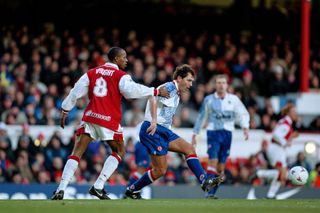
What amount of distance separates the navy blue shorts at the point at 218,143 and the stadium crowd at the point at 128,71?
4.18 metres

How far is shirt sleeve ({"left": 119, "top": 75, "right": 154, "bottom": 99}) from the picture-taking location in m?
14.2

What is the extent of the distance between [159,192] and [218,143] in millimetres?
2837

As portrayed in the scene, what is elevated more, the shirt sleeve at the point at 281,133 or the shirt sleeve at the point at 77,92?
the shirt sleeve at the point at 77,92

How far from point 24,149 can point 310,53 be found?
10.2 meters

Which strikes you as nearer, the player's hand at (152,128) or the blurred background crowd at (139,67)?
the player's hand at (152,128)

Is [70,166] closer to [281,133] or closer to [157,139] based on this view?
[157,139]

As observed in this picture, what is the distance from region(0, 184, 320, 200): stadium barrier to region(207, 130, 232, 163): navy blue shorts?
2.35m

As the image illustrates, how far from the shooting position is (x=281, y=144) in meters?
21.2

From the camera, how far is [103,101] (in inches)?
566

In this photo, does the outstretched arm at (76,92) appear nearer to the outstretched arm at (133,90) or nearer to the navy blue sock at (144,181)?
the outstretched arm at (133,90)

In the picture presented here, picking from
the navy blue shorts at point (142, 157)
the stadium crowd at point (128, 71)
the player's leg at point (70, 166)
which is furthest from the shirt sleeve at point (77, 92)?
the stadium crowd at point (128, 71)

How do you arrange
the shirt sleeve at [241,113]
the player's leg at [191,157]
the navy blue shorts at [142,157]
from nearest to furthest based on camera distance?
1. the player's leg at [191,157]
2. the shirt sleeve at [241,113]
3. the navy blue shorts at [142,157]

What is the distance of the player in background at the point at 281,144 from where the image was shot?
68.9ft

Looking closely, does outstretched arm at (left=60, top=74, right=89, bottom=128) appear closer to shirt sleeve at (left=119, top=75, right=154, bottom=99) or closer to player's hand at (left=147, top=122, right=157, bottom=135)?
shirt sleeve at (left=119, top=75, right=154, bottom=99)
